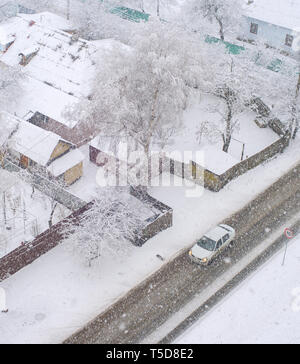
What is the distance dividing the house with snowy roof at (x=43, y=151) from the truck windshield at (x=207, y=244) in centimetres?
979

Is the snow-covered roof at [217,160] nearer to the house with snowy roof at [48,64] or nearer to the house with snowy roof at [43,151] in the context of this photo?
the house with snowy roof at [43,151]

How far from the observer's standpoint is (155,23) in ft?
103

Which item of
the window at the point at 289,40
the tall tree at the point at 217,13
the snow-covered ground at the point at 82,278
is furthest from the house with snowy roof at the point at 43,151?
the window at the point at 289,40

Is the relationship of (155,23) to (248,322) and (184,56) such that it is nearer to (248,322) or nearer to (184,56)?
(184,56)

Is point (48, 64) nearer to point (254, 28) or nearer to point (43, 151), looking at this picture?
point (43, 151)

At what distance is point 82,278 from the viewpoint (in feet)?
88.5

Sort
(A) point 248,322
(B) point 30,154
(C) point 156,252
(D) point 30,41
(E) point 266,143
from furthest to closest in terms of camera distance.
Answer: (D) point 30,41 < (E) point 266,143 < (B) point 30,154 < (C) point 156,252 < (A) point 248,322

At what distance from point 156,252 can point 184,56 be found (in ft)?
38.4

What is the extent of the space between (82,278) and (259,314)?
29.8 ft

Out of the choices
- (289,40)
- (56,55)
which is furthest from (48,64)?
(289,40)

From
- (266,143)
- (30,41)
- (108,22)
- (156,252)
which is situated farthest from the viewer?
(108,22)

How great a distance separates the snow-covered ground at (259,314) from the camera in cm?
2308

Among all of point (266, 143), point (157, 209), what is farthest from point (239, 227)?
point (266, 143)

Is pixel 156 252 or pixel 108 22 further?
pixel 108 22
